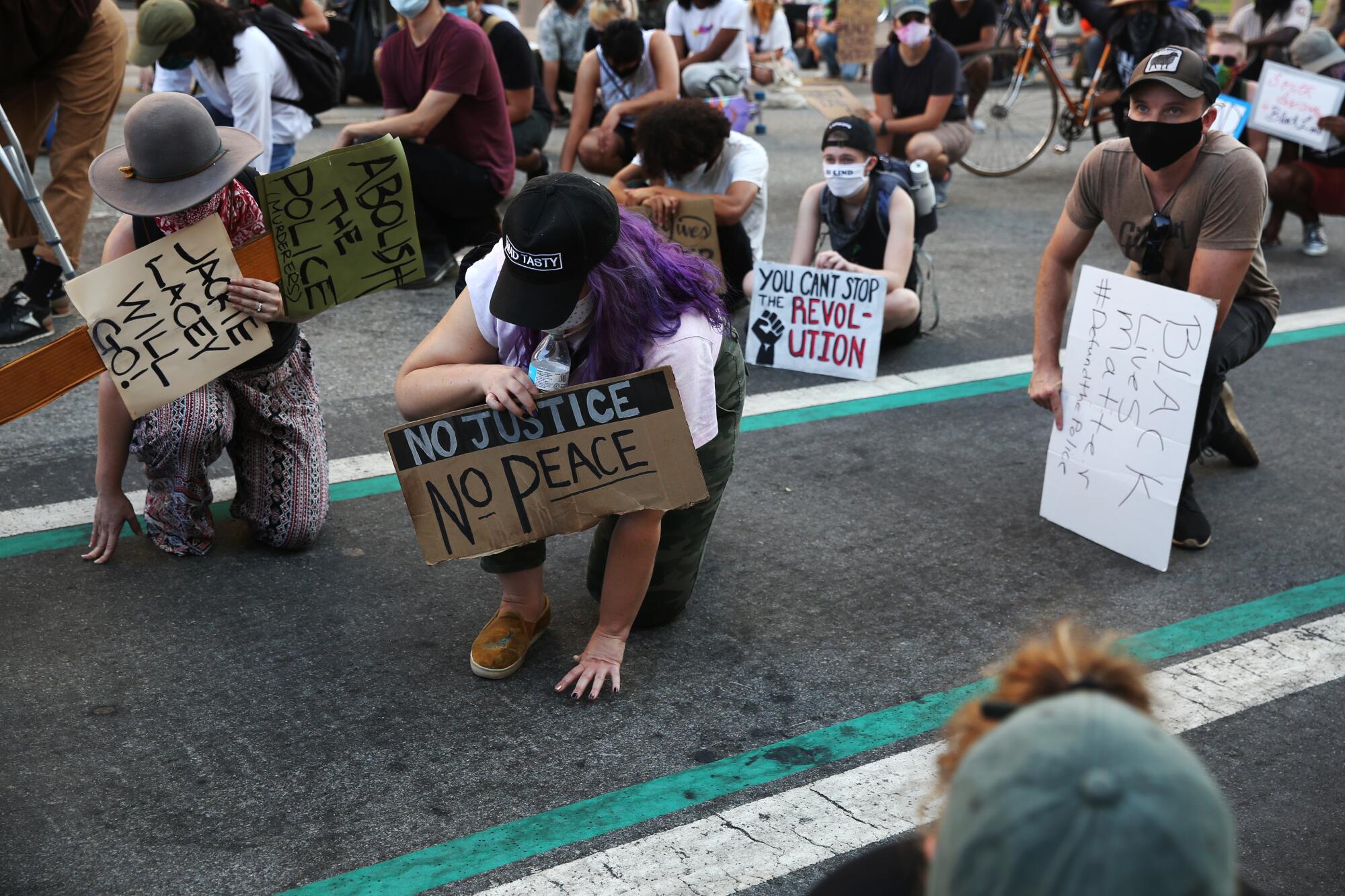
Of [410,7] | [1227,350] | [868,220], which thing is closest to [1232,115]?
[868,220]

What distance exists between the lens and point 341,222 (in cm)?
346

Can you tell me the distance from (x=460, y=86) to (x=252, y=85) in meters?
0.96

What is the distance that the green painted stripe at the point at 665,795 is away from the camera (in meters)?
2.41

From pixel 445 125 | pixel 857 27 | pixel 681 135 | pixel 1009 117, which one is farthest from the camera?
pixel 857 27

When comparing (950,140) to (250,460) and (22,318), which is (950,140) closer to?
(22,318)

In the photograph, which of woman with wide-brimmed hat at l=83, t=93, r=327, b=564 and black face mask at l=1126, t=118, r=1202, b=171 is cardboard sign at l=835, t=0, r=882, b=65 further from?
woman with wide-brimmed hat at l=83, t=93, r=327, b=564

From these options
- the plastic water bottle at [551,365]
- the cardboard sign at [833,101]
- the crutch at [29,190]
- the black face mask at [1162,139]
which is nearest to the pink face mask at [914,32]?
the cardboard sign at [833,101]

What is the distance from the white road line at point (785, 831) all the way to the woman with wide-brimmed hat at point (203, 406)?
1.64 metres

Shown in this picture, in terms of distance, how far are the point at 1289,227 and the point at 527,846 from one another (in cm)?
807

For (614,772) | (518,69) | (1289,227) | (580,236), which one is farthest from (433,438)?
(1289,227)

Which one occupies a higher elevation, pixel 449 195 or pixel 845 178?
pixel 845 178

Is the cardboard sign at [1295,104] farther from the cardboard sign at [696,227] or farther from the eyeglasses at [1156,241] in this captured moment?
the eyeglasses at [1156,241]

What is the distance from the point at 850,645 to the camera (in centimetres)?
331

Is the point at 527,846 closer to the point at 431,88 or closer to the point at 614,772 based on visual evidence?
the point at 614,772
